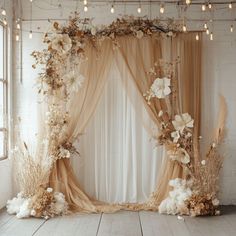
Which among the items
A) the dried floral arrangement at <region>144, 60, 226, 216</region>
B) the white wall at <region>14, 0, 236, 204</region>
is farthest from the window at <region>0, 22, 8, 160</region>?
the dried floral arrangement at <region>144, 60, 226, 216</region>

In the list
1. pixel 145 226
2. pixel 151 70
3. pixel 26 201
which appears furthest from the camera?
pixel 151 70

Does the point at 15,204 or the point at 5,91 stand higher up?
the point at 5,91

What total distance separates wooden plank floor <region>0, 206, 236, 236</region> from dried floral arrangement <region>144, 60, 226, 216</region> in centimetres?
18

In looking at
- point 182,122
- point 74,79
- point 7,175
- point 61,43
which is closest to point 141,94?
point 182,122

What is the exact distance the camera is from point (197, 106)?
6.14 m

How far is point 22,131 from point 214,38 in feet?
10.2

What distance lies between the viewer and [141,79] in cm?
609

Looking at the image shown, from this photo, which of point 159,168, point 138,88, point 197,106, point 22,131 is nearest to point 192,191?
point 159,168

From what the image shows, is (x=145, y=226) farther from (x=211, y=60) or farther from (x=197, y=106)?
(x=211, y=60)

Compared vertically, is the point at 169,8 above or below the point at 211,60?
above

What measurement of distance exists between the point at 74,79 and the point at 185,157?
1851mm

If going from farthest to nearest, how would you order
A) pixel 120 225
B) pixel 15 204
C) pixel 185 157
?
pixel 185 157
pixel 15 204
pixel 120 225

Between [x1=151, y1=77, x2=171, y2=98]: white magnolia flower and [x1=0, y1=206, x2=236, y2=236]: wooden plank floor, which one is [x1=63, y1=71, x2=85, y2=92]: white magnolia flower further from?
[x1=0, y1=206, x2=236, y2=236]: wooden plank floor

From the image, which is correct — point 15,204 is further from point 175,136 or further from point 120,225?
point 175,136
